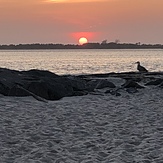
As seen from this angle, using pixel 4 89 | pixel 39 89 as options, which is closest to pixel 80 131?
pixel 39 89

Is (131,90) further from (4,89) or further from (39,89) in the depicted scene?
(4,89)

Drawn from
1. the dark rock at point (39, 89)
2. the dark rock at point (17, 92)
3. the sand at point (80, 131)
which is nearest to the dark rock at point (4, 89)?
the dark rock at point (17, 92)

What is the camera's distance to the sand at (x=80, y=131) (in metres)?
8.27

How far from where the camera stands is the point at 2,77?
1698cm

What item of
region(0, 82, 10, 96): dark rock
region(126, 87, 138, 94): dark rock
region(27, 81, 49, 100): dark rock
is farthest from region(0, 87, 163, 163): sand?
region(126, 87, 138, 94): dark rock

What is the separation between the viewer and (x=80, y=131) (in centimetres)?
1045

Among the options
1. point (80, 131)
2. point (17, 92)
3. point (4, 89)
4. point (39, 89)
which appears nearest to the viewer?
point (80, 131)

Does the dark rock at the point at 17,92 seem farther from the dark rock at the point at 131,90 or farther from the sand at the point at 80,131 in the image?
the dark rock at the point at 131,90

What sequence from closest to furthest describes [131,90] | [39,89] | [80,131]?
[80,131]
[39,89]
[131,90]

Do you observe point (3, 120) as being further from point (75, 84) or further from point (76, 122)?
point (75, 84)

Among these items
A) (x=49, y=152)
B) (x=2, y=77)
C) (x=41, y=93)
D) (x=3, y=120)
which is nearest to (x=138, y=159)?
(x=49, y=152)

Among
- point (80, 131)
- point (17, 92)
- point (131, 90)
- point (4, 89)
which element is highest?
point (4, 89)

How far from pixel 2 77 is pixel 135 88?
6772 millimetres

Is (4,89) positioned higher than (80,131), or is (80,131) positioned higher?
(4,89)
